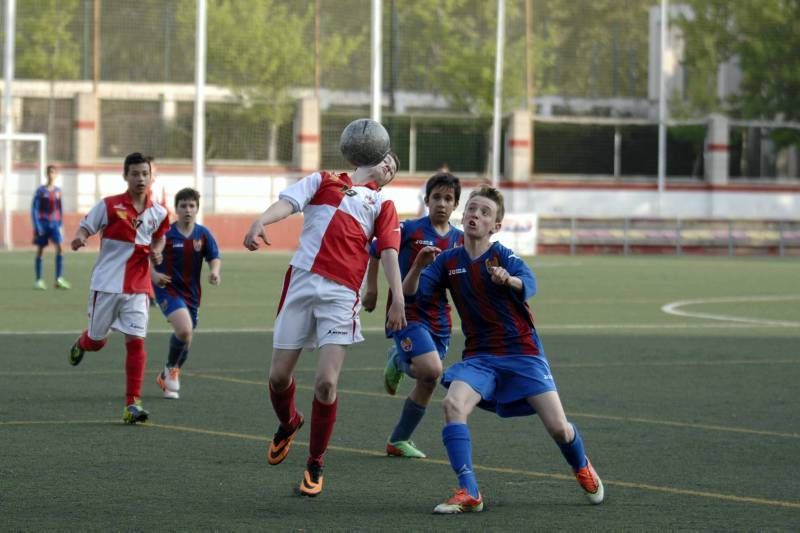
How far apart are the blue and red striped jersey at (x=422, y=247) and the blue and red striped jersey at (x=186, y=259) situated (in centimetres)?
329

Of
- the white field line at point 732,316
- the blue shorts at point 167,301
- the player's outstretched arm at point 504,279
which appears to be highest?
the player's outstretched arm at point 504,279

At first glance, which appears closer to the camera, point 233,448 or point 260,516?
point 260,516

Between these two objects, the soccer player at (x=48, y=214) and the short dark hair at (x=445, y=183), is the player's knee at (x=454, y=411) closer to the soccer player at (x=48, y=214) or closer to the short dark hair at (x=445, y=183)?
the short dark hair at (x=445, y=183)

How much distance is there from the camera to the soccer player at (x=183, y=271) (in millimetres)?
12359

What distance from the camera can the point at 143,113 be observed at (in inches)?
2014

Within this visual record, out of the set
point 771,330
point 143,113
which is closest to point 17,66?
point 143,113

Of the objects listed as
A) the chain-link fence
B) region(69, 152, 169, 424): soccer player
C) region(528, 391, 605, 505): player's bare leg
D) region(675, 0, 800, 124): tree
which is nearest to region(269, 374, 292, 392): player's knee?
region(528, 391, 605, 505): player's bare leg

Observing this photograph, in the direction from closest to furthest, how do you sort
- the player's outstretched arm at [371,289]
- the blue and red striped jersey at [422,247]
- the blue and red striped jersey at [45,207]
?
the player's outstretched arm at [371,289], the blue and red striped jersey at [422,247], the blue and red striped jersey at [45,207]

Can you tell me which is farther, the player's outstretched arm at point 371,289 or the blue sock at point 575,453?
the player's outstretched arm at point 371,289

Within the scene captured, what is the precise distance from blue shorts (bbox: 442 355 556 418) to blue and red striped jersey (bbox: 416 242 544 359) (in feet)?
0.17

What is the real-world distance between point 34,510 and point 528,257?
32201 mm

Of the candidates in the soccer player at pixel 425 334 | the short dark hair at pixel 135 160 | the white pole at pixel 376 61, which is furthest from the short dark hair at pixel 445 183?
the white pole at pixel 376 61

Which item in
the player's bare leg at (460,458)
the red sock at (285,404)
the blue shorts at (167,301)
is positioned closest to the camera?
the player's bare leg at (460,458)

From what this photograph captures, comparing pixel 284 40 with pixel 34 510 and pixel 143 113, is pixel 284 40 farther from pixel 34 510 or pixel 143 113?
pixel 34 510
